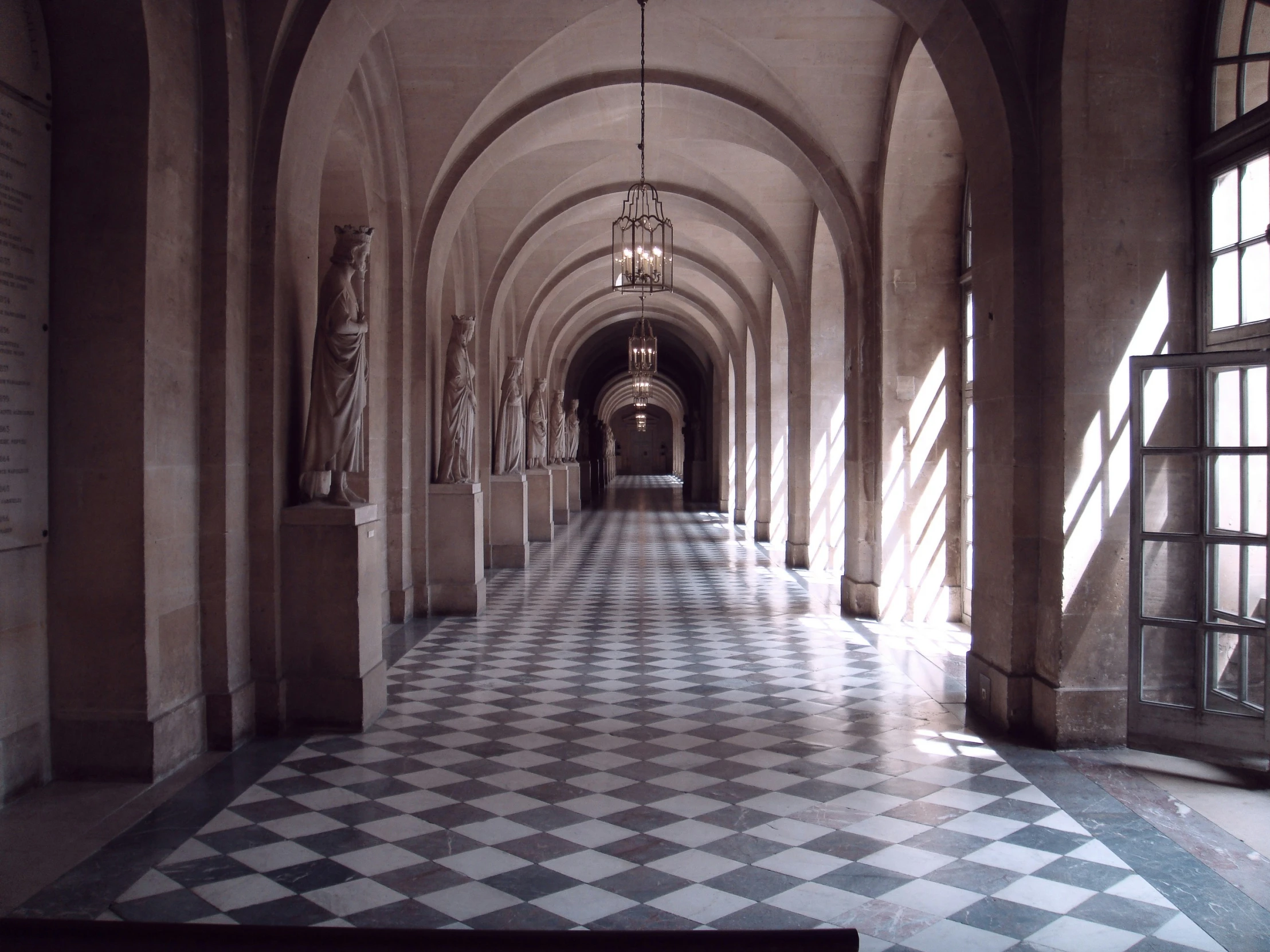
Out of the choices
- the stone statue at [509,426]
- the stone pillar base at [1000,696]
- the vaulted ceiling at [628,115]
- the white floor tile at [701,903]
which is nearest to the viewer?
the white floor tile at [701,903]

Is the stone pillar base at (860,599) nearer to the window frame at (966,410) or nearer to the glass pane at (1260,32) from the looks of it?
the window frame at (966,410)

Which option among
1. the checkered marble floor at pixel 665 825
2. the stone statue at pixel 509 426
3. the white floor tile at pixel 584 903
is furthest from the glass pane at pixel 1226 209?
the stone statue at pixel 509 426

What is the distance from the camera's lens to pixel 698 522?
2452cm

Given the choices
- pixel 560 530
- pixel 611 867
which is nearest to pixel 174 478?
pixel 611 867

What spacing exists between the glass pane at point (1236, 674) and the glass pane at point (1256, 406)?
1.08 meters

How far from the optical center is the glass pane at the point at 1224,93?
555cm

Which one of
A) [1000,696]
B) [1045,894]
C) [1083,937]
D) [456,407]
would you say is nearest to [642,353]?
[456,407]

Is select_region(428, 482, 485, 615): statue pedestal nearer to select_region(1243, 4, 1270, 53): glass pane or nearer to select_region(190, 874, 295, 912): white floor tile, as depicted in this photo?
select_region(190, 874, 295, 912): white floor tile

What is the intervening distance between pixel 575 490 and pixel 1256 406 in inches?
958

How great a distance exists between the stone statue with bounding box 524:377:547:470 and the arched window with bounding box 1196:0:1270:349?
1506 centimetres

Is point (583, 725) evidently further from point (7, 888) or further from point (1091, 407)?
point (1091, 407)

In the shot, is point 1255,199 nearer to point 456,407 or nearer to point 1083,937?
point 1083,937

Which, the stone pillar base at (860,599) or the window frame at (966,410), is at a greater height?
the window frame at (966,410)

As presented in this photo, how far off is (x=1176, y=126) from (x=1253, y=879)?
169 inches
